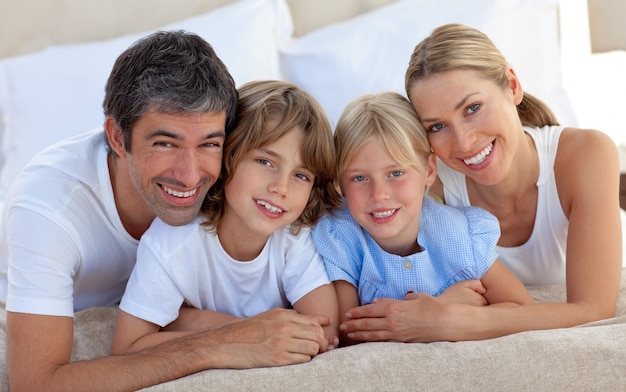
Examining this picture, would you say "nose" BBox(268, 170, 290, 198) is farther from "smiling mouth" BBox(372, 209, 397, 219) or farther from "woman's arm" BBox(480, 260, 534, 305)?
"woman's arm" BBox(480, 260, 534, 305)

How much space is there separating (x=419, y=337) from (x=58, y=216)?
89cm

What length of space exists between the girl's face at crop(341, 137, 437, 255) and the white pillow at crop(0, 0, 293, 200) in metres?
0.95

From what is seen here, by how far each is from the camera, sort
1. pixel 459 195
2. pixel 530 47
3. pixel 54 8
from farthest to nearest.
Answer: pixel 54 8 < pixel 530 47 < pixel 459 195

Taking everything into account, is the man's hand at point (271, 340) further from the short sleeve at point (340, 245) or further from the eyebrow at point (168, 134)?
the eyebrow at point (168, 134)

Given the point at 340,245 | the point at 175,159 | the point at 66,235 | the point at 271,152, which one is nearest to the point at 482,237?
the point at 340,245

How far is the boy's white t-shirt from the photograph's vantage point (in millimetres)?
1813

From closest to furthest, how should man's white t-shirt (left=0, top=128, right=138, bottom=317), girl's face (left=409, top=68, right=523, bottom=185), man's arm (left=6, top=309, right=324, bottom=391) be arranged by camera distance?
man's arm (left=6, top=309, right=324, bottom=391) < man's white t-shirt (left=0, top=128, right=138, bottom=317) < girl's face (left=409, top=68, right=523, bottom=185)

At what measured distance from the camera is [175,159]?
1.75m

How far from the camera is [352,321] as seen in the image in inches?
72.3

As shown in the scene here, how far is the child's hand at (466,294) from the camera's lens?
1.87 meters

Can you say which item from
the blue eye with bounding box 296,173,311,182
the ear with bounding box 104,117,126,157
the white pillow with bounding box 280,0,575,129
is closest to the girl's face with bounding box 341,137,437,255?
the blue eye with bounding box 296,173,311,182

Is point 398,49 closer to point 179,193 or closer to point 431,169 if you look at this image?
point 431,169

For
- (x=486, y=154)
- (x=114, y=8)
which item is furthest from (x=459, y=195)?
(x=114, y=8)

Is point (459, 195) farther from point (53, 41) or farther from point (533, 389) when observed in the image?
point (53, 41)
